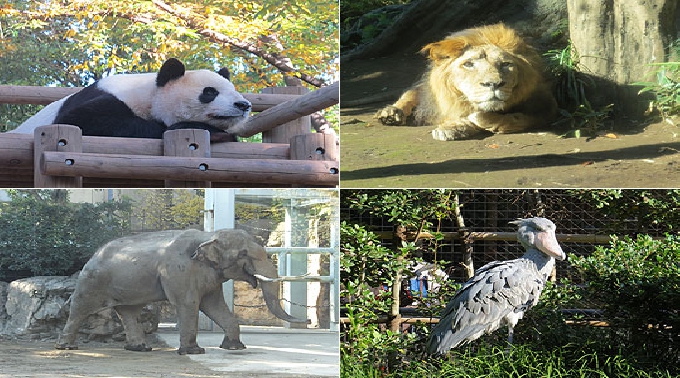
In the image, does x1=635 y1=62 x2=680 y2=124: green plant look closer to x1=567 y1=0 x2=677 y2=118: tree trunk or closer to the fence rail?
x1=567 y1=0 x2=677 y2=118: tree trunk

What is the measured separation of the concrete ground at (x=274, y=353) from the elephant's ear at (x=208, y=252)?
49 centimetres

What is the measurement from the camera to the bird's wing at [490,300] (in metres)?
4.71

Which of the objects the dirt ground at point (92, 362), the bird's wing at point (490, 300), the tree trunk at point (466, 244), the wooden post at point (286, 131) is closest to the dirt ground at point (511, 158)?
the tree trunk at point (466, 244)

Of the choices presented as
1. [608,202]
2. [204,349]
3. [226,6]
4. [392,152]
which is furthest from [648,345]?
[226,6]

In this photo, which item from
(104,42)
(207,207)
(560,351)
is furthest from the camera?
(104,42)

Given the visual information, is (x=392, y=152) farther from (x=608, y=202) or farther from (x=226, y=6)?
(x=226, y=6)

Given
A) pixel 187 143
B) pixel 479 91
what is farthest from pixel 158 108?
pixel 479 91

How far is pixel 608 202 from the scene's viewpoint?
577 cm

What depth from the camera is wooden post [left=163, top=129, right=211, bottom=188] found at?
5262mm

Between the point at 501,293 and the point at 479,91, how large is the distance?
1531mm

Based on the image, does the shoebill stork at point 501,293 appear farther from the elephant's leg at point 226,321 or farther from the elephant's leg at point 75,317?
the elephant's leg at point 75,317

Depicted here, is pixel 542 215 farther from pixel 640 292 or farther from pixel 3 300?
pixel 3 300

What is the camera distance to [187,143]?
5270 mm

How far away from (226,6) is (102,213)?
16.1 ft
